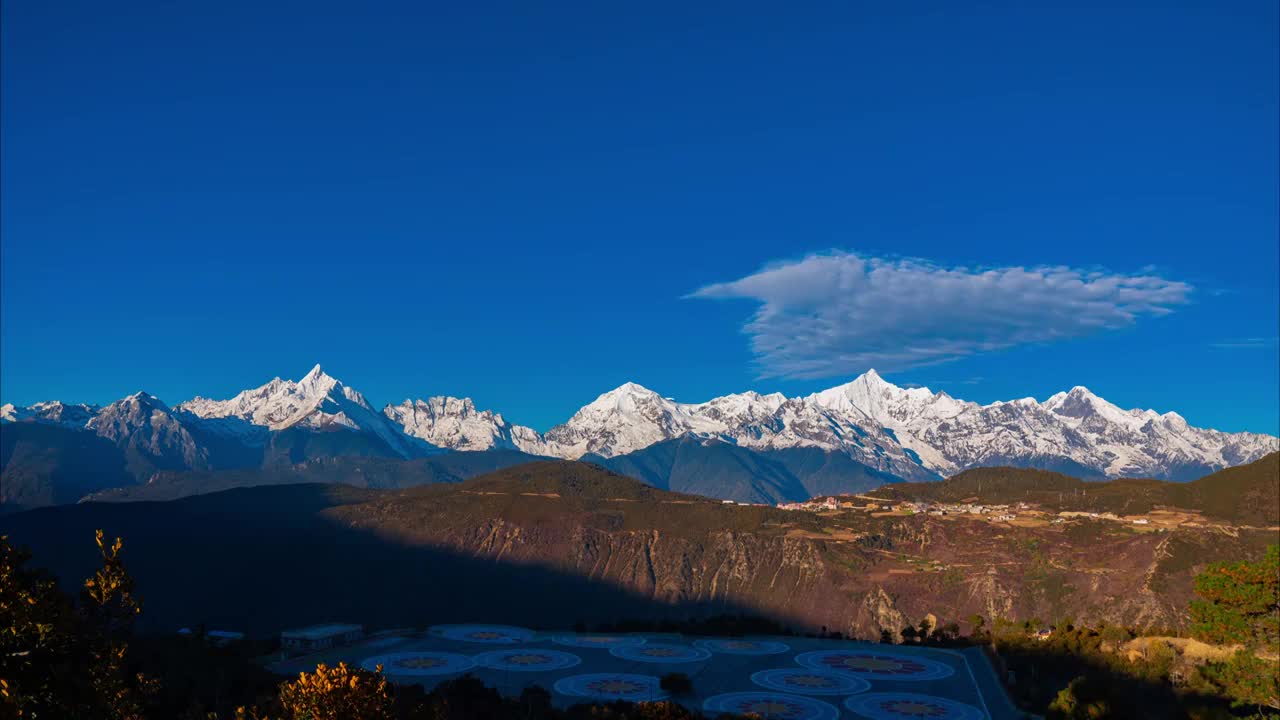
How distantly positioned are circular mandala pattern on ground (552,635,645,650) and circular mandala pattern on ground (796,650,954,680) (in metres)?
20.5

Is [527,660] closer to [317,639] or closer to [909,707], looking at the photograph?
[317,639]

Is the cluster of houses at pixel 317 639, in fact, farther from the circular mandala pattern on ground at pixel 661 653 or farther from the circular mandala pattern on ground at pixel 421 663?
the circular mandala pattern on ground at pixel 661 653

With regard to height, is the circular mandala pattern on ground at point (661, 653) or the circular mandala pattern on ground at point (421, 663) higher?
the circular mandala pattern on ground at point (421, 663)

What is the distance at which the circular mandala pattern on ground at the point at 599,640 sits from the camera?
331ft

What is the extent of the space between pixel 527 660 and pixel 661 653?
14.8 metres

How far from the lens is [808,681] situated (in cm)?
8031

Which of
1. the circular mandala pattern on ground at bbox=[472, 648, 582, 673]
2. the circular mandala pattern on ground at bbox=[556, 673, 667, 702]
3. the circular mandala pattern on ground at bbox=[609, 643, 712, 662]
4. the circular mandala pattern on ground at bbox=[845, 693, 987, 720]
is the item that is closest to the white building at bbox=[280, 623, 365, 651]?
the circular mandala pattern on ground at bbox=[472, 648, 582, 673]

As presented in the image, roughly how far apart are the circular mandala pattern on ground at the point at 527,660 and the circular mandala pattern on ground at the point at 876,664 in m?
24.4

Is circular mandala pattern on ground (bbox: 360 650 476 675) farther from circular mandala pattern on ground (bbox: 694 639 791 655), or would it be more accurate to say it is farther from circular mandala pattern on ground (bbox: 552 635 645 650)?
circular mandala pattern on ground (bbox: 694 639 791 655)

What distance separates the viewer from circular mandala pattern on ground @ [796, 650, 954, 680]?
274 feet

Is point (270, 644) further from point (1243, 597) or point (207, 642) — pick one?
point (1243, 597)

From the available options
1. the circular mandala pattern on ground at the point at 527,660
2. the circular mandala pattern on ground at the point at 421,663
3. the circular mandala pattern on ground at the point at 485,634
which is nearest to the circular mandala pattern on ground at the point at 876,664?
the circular mandala pattern on ground at the point at 527,660

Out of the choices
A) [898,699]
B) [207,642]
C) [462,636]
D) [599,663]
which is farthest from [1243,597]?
[207,642]

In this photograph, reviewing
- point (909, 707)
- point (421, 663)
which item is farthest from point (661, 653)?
point (909, 707)
